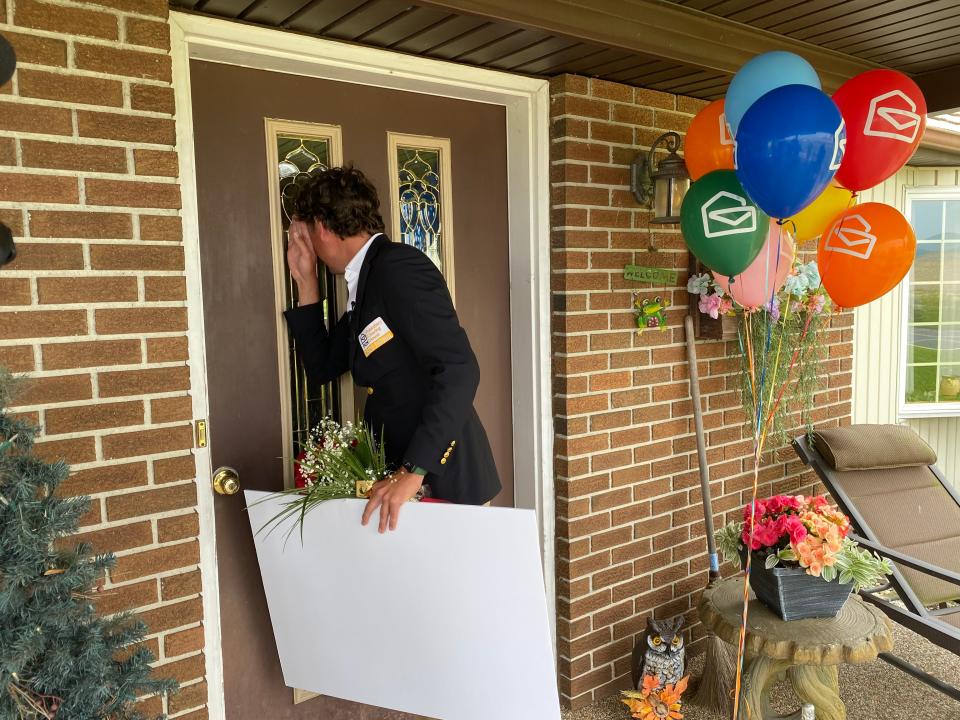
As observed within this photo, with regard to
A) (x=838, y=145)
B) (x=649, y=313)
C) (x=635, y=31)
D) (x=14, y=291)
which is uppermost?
(x=635, y=31)

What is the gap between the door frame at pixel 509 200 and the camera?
6.16 ft

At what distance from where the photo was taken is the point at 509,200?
105 inches

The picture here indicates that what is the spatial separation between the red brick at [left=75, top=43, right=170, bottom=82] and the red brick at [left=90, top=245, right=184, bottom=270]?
0.41 metres

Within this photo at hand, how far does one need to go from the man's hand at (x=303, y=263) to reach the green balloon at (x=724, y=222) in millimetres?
1138

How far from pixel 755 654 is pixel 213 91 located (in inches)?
92.6

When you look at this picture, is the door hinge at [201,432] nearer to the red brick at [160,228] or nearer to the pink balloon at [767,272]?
the red brick at [160,228]

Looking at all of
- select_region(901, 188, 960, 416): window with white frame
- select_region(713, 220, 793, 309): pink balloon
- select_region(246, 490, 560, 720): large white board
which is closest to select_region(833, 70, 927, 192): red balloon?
select_region(713, 220, 793, 309): pink balloon

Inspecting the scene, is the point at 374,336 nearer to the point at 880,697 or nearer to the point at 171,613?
the point at 171,613

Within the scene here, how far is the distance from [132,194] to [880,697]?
315 cm

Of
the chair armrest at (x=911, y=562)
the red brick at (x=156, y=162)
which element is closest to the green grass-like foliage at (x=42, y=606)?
the red brick at (x=156, y=162)

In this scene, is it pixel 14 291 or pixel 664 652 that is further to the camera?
pixel 664 652

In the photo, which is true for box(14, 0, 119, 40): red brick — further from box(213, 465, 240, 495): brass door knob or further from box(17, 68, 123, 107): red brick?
box(213, 465, 240, 495): brass door knob

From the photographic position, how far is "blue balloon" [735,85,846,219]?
177cm

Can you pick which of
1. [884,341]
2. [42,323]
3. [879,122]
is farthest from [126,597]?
[884,341]
